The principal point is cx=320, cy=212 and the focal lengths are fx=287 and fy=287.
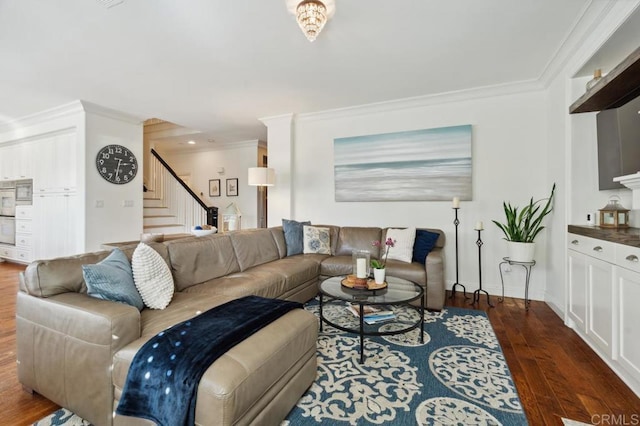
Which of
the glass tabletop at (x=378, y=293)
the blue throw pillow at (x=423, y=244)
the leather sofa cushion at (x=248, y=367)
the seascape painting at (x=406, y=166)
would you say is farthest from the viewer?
the seascape painting at (x=406, y=166)

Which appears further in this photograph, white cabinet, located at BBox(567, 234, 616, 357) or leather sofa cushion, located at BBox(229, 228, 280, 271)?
leather sofa cushion, located at BBox(229, 228, 280, 271)

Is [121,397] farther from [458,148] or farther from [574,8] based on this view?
[458,148]

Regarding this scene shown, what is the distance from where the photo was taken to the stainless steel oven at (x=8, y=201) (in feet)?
17.6

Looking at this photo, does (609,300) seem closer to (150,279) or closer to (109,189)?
(150,279)

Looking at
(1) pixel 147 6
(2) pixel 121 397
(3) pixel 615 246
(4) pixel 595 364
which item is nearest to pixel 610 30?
(3) pixel 615 246

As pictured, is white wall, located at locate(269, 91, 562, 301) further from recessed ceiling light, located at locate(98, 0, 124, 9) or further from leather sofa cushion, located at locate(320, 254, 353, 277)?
recessed ceiling light, located at locate(98, 0, 124, 9)

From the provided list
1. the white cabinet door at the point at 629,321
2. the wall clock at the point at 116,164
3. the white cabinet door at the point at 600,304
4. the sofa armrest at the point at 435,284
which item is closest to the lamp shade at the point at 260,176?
the wall clock at the point at 116,164

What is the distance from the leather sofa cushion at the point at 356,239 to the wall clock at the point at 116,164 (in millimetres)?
3712

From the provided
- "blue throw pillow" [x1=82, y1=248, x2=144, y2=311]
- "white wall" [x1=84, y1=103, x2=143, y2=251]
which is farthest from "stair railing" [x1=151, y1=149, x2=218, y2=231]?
"blue throw pillow" [x1=82, y1=248, x2=144, y2=311]

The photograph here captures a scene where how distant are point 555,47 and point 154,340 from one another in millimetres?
3855

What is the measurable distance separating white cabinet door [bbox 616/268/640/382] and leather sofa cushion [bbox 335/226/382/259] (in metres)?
2.24

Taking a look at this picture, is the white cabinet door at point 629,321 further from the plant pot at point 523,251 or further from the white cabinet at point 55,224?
the white cabinet at point 55,224

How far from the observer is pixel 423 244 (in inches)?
132

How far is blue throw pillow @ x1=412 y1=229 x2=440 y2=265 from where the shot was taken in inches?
130
